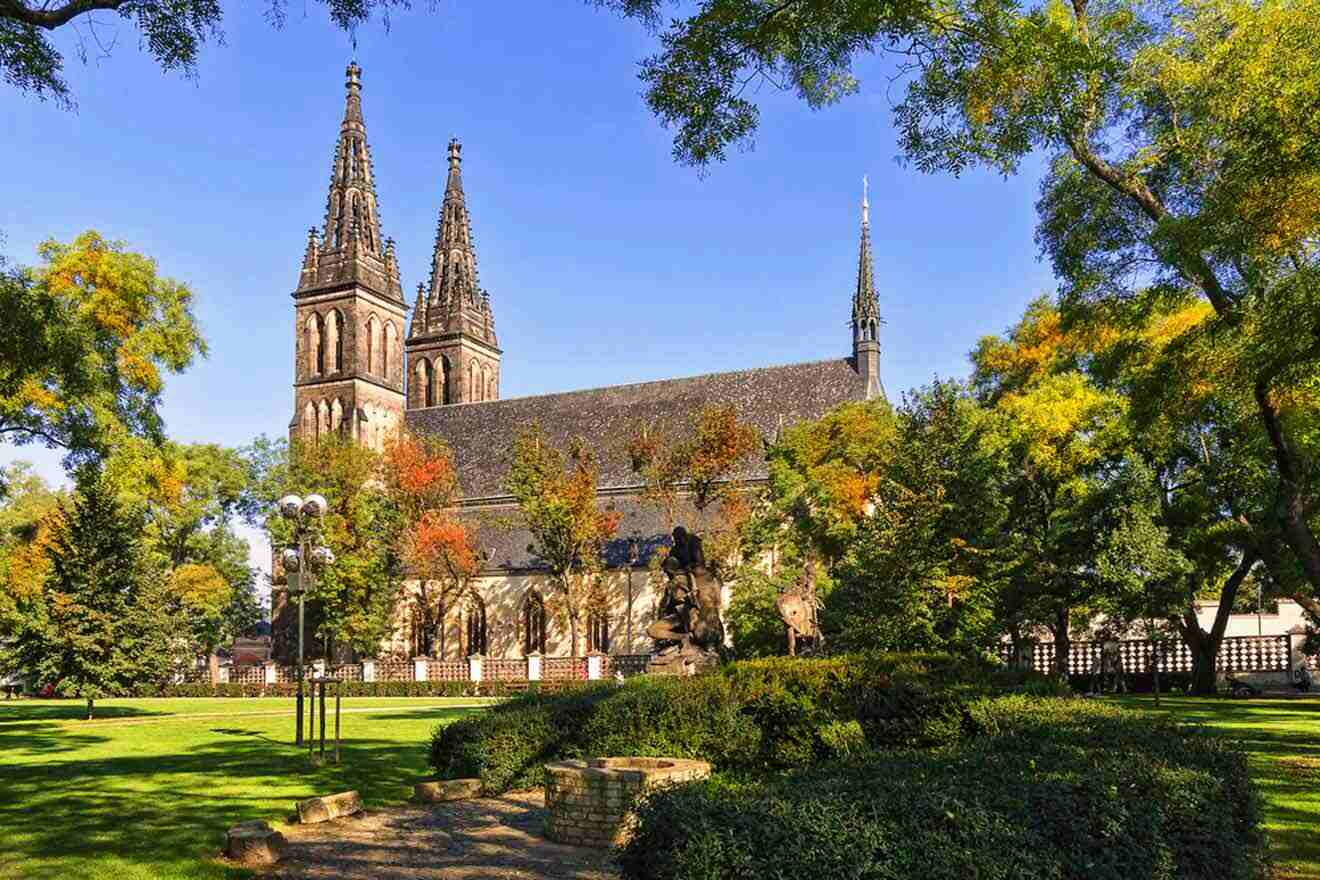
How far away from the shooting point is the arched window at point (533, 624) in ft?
183

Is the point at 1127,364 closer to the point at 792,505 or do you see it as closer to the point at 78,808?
the point at 78,808

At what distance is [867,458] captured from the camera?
38.9 meters

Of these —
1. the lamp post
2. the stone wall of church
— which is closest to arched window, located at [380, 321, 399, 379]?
the stone wall of church

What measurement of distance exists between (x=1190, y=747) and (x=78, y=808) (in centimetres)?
1172

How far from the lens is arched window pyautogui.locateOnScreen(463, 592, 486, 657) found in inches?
2253

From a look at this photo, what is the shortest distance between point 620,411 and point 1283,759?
49181 mm

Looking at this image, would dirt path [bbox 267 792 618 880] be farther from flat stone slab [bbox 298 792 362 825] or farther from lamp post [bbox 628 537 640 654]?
lamp post [bbox 628 537 640 654]

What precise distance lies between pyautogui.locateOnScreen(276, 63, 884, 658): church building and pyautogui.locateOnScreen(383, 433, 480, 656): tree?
198 cm

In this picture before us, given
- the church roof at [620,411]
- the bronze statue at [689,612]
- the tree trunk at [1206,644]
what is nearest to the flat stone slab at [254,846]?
the bronze statue at [689,612]

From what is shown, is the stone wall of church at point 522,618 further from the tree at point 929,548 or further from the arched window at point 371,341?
the tree at point 929,548

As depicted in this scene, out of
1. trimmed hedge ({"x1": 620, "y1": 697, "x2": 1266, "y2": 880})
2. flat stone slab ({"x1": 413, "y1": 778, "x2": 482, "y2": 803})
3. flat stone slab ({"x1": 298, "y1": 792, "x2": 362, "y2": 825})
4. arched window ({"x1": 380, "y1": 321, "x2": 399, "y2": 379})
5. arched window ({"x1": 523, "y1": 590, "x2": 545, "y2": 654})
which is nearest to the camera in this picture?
trimmed hedge ({"x1": 620, "y1": 697, "x2": 1266, "y2": 880})

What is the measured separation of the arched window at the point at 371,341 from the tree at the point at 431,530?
36.5 ft

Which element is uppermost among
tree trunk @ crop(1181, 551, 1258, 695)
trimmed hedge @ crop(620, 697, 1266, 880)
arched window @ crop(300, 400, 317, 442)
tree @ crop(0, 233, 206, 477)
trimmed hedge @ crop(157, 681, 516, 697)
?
arched window @ crop(300, 400, 317, 442)

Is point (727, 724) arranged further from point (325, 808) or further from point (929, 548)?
point (929, 548)
